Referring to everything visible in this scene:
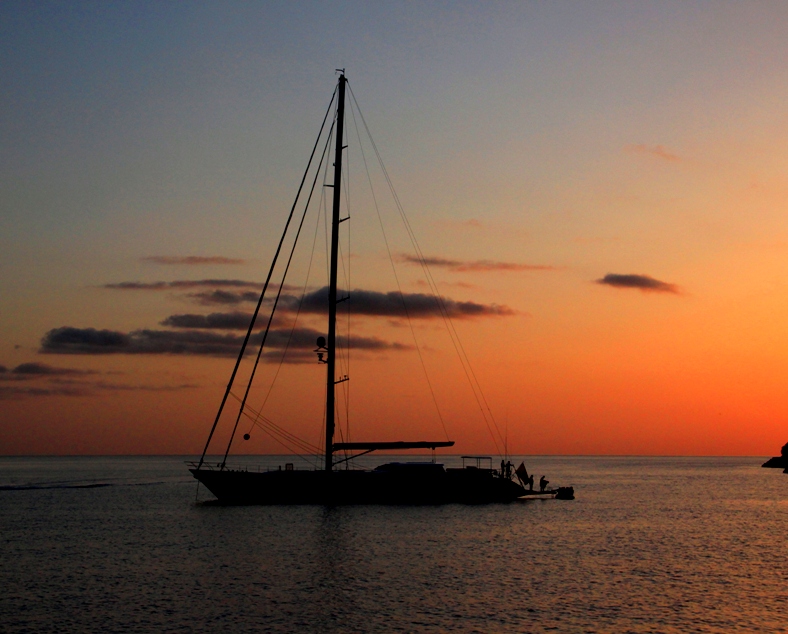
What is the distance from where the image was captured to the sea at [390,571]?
3247cm

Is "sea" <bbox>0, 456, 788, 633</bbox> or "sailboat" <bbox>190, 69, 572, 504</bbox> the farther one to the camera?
"sailboat" <bbox>190, 69, 572, 504</bbox>

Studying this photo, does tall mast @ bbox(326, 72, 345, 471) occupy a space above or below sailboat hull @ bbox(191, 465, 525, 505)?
above

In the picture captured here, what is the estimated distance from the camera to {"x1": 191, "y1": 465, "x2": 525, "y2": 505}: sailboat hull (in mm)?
69125

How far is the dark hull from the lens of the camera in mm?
69062

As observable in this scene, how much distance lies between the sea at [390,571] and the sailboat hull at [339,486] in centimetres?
141

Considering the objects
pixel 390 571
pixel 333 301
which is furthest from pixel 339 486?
pixel 390 571

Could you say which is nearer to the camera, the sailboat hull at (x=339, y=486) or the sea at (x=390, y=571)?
the sea at (x=390, y=571)

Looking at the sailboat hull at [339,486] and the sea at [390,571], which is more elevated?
the sailboat hull at [339,486]

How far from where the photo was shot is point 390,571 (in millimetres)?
42781

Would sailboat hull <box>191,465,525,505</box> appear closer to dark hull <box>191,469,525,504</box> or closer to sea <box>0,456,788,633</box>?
dark hull <box>191,469,525,504</box>

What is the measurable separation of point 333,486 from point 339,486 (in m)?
0.51

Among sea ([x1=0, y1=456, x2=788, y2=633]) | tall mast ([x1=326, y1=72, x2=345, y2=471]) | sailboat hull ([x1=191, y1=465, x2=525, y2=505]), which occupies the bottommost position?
sea ([x1=0, y1=456, x2=788, y2=633])

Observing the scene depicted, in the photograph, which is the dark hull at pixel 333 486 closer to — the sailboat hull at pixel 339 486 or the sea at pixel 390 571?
the sailboat hull at pixel 339 486

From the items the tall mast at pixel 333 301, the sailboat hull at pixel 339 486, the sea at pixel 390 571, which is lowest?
the sea at pixel 390 571
